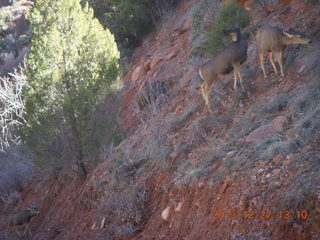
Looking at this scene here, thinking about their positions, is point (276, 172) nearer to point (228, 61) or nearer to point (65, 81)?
point (228, 61)

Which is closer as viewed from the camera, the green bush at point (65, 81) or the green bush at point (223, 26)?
the green bush at point (223, 26)

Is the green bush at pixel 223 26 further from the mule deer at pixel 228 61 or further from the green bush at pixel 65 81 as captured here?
the green bush at pixel 65 81

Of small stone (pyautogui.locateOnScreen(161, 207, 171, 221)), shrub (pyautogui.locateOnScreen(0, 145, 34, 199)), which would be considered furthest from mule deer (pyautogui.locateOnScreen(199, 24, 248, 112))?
shrub (pyautogui.locateOnScreen(0, 145, 34, 199))

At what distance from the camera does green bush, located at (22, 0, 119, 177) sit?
13695 mm

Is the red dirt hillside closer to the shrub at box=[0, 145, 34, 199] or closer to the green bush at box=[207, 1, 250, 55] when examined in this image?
the green bush at box=[207, 1, 250, 55]

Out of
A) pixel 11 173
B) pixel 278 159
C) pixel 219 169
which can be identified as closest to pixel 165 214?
pixel 219 169

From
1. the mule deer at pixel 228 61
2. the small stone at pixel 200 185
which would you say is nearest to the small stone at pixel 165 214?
the small stone at pixel 200 185

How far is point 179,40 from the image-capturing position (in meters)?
21.3
